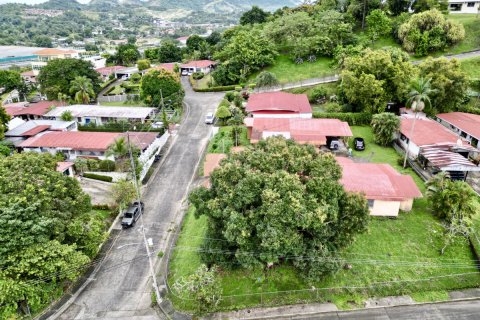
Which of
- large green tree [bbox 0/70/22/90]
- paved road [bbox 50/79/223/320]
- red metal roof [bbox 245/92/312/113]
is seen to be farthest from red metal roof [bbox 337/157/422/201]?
large green tree [bbox 0/70/22/90]

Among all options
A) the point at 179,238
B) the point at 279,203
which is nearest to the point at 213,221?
the point at 279,203

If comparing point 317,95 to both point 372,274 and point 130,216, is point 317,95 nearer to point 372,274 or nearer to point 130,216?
point 130,216

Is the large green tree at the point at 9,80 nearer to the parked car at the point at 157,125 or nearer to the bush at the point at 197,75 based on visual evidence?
the bush at the point at 197,75

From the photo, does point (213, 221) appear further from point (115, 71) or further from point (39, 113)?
point (115, 71)

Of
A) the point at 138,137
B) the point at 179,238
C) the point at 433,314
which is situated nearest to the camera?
the point at 433,314

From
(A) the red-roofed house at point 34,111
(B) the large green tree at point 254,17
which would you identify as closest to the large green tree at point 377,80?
(A) the red-roofed house at point 34,111
